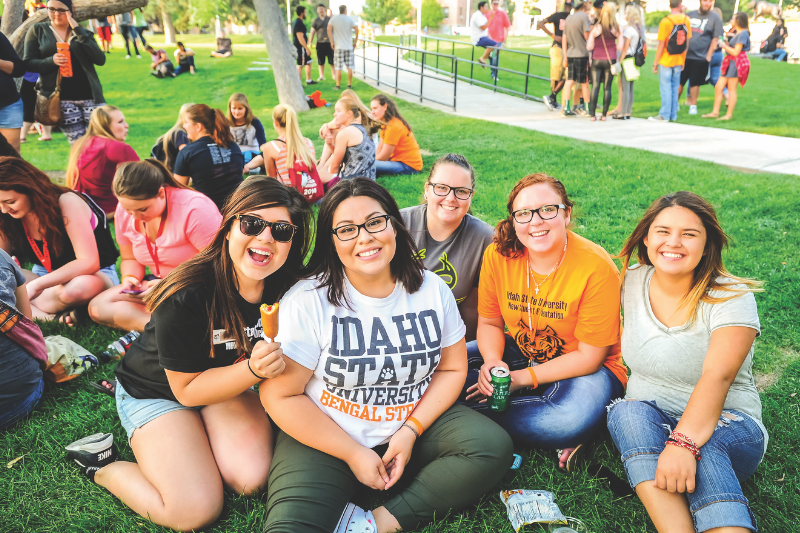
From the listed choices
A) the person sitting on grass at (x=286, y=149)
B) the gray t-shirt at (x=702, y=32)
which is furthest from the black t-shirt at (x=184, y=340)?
the gray t-shirt at (x=702, y=32)

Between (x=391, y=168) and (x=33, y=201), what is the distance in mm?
4857

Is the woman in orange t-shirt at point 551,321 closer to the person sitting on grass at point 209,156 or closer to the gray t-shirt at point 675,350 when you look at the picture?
the gray t-shirt at point 675,350

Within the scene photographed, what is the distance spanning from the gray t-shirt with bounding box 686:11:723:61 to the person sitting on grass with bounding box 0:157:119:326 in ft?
41.0

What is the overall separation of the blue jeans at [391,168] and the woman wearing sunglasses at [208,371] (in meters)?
5.32

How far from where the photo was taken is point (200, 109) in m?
5.87

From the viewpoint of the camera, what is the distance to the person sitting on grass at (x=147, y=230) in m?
3.53

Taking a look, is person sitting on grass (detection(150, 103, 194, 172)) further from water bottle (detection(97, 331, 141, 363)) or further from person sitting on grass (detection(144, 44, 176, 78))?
person sitting on grass (detection(144, 44, 176, 78))

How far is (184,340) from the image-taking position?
2.42m

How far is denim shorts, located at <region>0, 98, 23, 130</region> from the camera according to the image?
257 inches

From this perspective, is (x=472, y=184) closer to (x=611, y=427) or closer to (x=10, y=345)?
(x=611, y=427)

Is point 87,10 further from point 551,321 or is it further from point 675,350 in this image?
point 675,350

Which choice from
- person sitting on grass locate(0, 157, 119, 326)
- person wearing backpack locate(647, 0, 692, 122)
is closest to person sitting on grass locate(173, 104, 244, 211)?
person sitting on grass locate(0, 157, 119, 326)

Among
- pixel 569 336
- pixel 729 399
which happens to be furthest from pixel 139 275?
pixel 729 399

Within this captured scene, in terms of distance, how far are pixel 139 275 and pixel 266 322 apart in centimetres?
245
